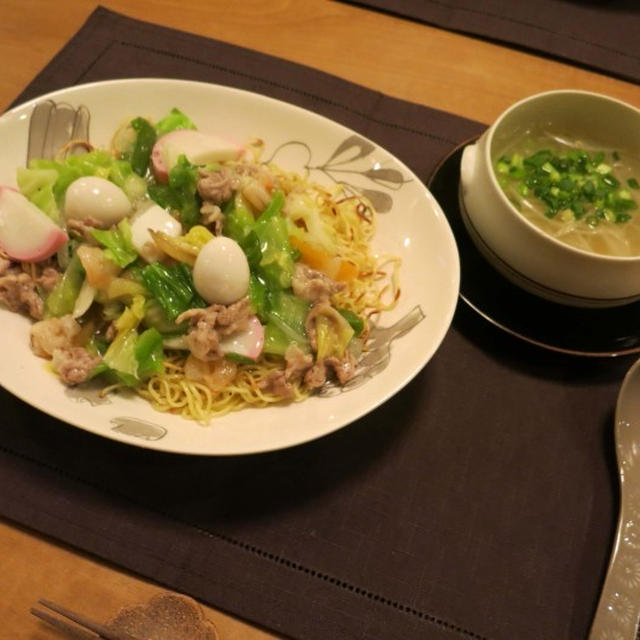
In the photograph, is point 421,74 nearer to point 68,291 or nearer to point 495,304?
point 495,304

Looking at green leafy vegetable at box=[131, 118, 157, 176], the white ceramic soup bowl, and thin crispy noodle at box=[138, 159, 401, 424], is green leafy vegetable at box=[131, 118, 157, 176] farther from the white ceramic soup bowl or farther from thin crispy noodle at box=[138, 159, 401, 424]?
the white ceramic soup bowl

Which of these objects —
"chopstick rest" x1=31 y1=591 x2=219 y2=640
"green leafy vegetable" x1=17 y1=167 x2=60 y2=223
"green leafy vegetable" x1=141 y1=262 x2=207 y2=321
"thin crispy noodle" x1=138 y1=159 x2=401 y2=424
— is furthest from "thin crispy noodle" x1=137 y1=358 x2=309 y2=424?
"green leafy vegetable" x1=17 y1=167 x2=60 y2=223

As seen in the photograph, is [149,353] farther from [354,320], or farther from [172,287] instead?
[354,320]


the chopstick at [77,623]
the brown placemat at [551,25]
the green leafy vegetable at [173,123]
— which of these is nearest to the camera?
the chopstick at [77,623]

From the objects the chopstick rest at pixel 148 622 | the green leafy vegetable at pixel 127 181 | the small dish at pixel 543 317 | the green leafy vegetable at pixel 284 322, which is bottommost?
the chopstick rest at pixel 148 622

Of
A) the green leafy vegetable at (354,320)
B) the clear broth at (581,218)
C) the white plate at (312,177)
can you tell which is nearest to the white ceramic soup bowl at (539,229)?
the clear broth at (581,218)

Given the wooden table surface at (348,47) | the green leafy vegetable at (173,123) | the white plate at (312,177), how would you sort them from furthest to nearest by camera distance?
the wooden table surface at (348,47)
the green leafy vegetable at (173,123)
the white plate at (312,177)

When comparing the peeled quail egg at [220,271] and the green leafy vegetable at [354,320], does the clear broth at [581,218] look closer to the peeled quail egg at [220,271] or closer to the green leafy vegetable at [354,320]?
the green leafy vegetable at [354,320]
